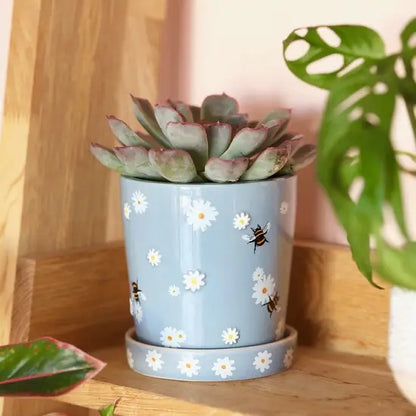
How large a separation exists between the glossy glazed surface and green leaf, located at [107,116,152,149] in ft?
0.11

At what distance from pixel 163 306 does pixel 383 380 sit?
7.7 inches

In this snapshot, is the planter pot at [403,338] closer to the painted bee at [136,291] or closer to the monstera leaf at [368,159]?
the monstera leaf at [368,159]

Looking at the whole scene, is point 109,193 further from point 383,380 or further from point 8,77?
point 383,380

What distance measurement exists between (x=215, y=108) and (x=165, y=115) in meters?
0.07

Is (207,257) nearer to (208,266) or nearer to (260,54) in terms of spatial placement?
(208,266)

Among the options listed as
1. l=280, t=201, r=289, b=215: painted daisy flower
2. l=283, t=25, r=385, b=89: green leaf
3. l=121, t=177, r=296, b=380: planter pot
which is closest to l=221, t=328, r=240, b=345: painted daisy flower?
l=121, t=177, r=296, b=380: planter pot

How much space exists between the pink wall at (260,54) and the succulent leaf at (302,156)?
0.09m

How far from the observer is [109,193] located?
864 millimetres

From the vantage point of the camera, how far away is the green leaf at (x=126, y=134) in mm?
714

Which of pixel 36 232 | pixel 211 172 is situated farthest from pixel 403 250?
pixel 36 232

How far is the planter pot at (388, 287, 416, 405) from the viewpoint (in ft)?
2.00

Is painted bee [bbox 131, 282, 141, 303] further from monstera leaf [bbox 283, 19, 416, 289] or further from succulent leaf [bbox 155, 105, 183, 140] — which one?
monstera leaf [bbox 283, 19, 416, 289]

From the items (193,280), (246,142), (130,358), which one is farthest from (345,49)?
(130,358)

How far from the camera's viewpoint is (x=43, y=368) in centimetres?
59
